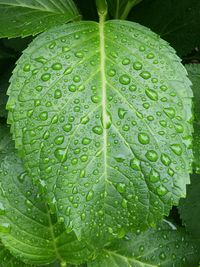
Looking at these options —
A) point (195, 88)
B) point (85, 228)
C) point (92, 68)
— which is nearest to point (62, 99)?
point (92, 68)

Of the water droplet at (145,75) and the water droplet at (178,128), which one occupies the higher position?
the water droplet at (145,75)

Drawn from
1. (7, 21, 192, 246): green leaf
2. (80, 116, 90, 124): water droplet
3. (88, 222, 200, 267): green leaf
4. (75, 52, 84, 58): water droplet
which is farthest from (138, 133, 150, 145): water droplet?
(88, 222, 200, 267): green leaf

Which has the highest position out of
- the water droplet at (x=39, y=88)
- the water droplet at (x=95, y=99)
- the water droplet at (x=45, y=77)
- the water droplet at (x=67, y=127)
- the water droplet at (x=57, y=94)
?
the water droplet at (x=45, y=77)

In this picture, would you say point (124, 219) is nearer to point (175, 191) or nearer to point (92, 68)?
point (175, 191)

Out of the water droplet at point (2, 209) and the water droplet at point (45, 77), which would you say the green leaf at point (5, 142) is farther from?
the water droplet at point (45, 77)

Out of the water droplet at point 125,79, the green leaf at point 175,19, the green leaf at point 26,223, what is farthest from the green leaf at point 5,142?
the green leaf at point 175,19

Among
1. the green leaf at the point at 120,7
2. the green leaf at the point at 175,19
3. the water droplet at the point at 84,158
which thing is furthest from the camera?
the green leaf at the point at 175,19

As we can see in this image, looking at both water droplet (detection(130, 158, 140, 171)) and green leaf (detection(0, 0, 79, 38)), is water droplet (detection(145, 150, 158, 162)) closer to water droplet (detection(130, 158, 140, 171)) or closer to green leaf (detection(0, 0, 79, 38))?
water droplet (detection(130, 158, 140, 171))

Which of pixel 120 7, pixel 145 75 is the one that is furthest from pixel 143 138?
pixel 120 7
